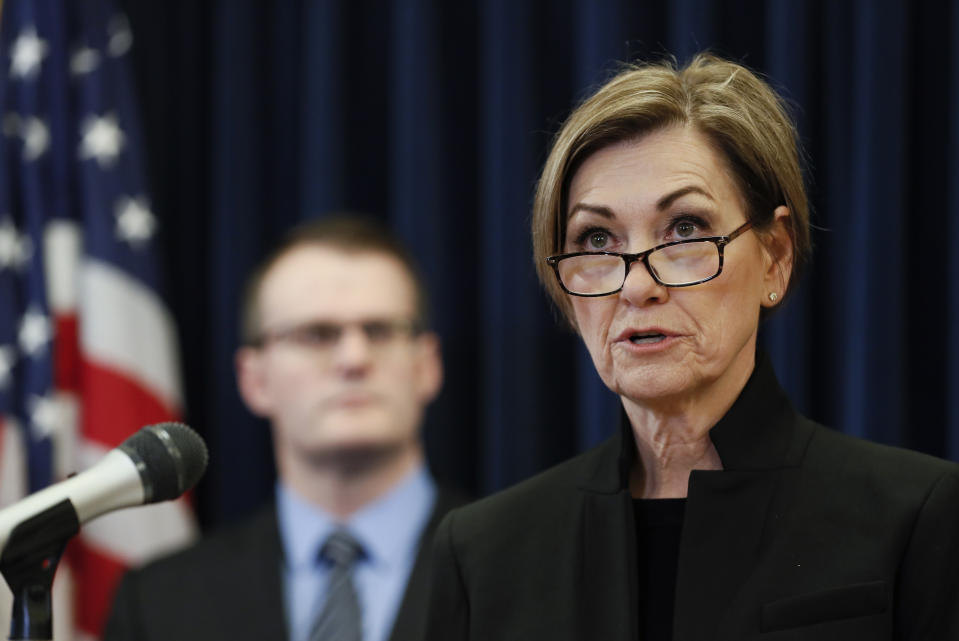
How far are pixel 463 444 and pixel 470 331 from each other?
0.30 m

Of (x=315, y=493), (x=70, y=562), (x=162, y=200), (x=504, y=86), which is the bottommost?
(x=70, y=562)

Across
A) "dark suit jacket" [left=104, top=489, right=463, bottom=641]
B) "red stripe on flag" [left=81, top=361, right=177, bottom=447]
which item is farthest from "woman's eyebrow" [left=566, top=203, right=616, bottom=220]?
"red stripe on flag" [left=81, top=361, right=177, bottom=447]

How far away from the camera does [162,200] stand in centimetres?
370

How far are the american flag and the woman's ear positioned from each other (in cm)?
221

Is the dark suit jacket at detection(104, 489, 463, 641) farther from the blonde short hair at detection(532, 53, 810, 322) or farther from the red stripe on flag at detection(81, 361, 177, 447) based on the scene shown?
the blonde short hair at detection(532, 53, 810, 322)

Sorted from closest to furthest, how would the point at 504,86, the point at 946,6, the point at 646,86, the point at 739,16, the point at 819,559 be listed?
the point at 819,559, the point at 646,86, the point at 946,6, the point at 739,16, the point at 504,86

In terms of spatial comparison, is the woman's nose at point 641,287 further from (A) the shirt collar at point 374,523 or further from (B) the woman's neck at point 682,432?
(A) the shirt collar at point 374,523

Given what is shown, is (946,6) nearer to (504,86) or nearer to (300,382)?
(504,86)

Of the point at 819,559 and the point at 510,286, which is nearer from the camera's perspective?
the point at 819,559

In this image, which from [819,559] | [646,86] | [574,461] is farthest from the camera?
[574,461]

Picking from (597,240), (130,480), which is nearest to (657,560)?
(597,240)

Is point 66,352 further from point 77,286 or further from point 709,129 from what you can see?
point 709,129

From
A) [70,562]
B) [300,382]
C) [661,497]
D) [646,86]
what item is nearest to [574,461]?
[661,497]

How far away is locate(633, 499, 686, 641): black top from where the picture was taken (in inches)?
56.0
